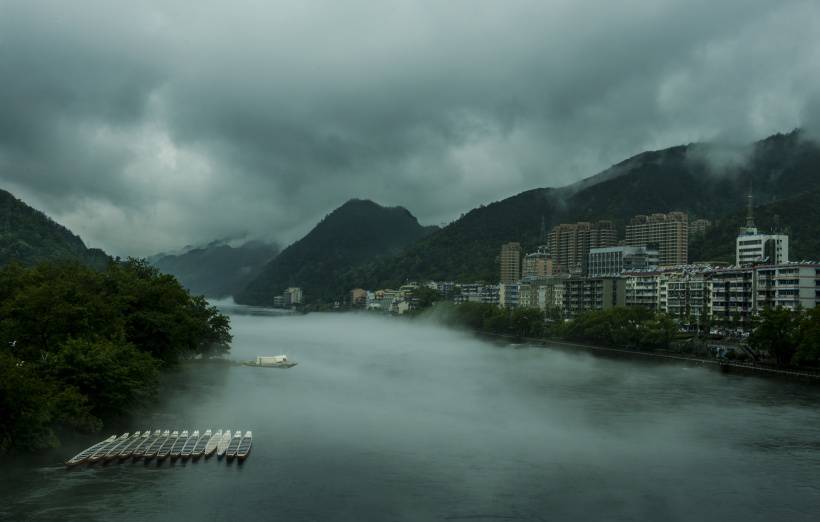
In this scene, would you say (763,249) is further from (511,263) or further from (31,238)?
(31,238)

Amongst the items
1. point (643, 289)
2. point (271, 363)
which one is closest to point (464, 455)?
point (271, 363)

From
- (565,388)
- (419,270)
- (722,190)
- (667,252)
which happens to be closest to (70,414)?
(565,388)

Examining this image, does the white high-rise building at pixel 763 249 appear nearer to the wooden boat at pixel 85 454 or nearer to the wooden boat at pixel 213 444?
the wooden boat at pixel 213 444

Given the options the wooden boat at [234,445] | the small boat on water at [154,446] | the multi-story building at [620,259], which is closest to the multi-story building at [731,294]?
the multi-story building at [620,259]

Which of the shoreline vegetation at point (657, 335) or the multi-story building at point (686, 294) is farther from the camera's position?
the multi-story building at point (686, 294)

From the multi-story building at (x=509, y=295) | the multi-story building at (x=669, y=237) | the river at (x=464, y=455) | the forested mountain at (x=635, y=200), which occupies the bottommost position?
the river at (x=464, y=455)

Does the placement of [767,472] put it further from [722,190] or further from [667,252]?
[722,190]
